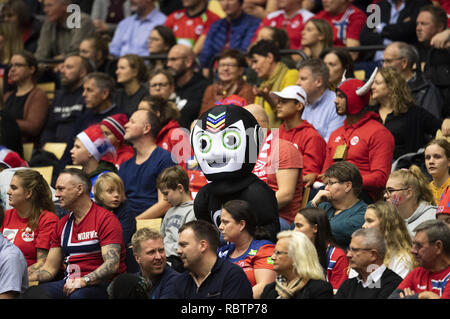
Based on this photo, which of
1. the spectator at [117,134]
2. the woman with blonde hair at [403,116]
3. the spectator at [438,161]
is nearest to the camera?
the spectator at [438,161]

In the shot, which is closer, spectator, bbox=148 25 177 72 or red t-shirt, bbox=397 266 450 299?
red t-shirt, bbox=397 266 450 299

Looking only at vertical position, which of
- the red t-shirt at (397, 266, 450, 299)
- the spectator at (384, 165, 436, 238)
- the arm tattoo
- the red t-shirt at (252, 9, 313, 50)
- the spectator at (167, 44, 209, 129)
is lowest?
the arm tattoo

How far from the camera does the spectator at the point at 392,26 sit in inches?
347

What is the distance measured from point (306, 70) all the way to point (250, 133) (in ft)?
7.16

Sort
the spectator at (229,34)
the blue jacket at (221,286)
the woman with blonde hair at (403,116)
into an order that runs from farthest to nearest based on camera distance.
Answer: the spectator at (229,34), the woman with blonde hair at (403,116), the blue jacket at (221,286)

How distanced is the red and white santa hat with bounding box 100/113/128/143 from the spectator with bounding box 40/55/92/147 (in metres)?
1.21

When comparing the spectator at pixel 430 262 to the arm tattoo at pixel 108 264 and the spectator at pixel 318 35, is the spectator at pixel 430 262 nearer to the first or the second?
the arm tattoo at pixel 108 264

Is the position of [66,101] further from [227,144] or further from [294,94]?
[227,144]

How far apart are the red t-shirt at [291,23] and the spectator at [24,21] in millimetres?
2984

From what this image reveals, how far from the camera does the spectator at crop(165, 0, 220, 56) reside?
1041cm

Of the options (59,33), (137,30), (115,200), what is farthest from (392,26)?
(59,33)

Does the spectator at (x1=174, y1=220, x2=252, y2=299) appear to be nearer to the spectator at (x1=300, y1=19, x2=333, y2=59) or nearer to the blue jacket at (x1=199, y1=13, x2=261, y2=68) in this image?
the spectator at (x1=300, y1=19, x2=333, y2=59)

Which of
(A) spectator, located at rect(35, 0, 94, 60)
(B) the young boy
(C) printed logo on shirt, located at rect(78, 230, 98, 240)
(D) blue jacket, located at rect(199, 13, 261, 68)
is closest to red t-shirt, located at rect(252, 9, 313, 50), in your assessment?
(D) blue jacket, located at rect(199, 13, 261, 68)

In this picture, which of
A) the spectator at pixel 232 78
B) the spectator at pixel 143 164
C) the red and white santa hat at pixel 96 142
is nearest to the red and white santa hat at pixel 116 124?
the red and white santa hat at pixel 96 142
